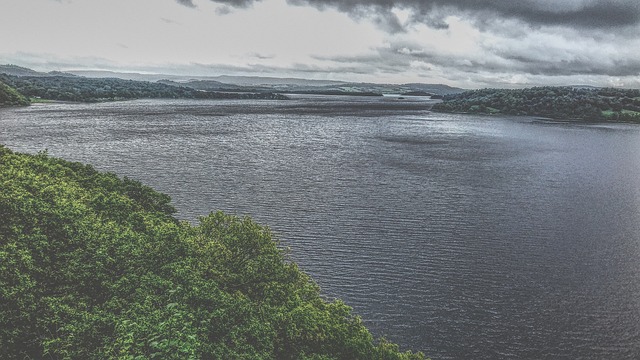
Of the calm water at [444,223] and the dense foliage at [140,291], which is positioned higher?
the dense foliage at [140,291]

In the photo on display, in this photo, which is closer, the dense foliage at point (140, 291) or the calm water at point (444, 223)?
the dense foliage at point (140, 291)

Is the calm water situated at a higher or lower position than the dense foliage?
lower

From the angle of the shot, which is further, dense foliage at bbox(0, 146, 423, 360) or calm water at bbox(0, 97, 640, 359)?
calm water at bbox(0, 97, 640, 359)

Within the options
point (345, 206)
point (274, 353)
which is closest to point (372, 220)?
point (345, 206)

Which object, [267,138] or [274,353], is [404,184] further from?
[267,138]
